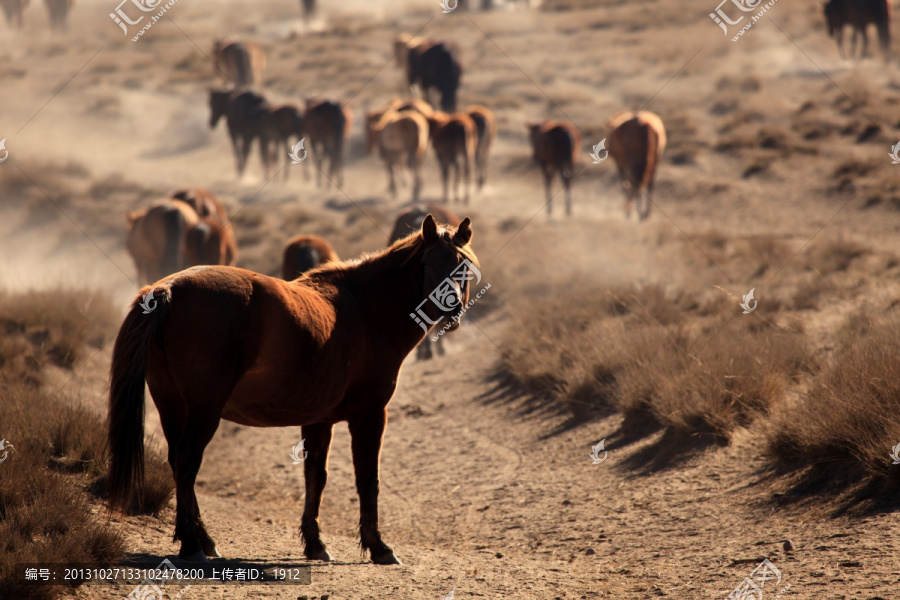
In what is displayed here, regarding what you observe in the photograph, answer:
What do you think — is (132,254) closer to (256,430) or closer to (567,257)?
(256,430)

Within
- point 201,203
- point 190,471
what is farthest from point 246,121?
point 190,471

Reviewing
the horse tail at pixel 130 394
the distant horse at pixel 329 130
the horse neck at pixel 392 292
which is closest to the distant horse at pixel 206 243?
the horse neck at pixel 392 292

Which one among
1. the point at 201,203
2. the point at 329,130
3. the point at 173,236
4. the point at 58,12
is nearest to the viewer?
the point at 173,236

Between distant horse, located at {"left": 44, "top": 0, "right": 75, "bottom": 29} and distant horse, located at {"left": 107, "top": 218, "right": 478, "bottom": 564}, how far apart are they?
49.6 metres

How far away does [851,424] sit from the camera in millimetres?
5520

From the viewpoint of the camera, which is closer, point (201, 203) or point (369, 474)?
point (369, 474)

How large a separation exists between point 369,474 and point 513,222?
46.4 ft

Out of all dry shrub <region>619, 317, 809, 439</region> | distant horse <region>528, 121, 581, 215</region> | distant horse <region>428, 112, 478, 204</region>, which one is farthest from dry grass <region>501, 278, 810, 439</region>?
distant horse <region>428, 112, 478, 204</region>

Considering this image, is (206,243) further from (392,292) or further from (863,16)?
(863,16)

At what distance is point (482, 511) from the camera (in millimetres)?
6637

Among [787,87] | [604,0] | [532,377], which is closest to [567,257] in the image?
[532,377]

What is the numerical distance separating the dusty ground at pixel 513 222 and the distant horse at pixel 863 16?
1.82 meters

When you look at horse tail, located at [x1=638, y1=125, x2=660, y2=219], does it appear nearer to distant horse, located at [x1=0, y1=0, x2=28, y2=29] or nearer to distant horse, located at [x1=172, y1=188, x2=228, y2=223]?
distant horse, located at [x1=172, y1=188, x2=228, y2=223]

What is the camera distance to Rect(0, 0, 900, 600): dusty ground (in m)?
5.19
